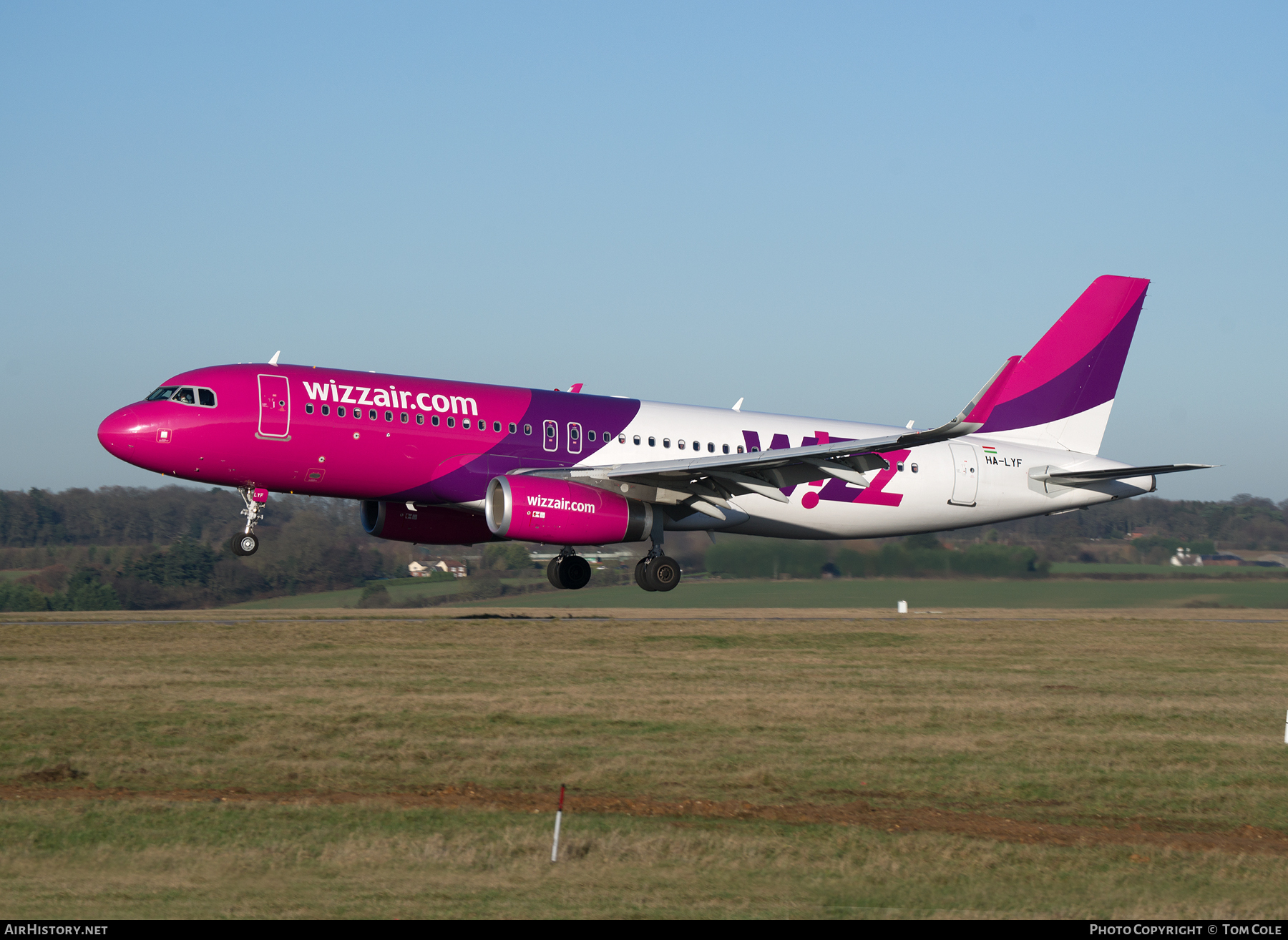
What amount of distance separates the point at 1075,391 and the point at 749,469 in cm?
1184

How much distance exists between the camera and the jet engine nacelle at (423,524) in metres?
31.5

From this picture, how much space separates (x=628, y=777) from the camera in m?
16.0

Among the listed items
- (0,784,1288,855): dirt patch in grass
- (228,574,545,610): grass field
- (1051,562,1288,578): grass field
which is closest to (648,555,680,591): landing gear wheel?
(0,784,1288,855): dirt patch in grass

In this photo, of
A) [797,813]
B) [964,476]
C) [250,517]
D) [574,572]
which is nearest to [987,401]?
[964,476]

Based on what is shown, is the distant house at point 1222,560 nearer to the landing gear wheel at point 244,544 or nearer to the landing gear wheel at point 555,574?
the landing gear wheel at point 555,574

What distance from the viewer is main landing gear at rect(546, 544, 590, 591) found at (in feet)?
109

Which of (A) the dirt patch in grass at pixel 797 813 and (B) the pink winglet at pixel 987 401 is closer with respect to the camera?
(A) the dirt patch in grass at pixel 797 813

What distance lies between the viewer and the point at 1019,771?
54.8 ft

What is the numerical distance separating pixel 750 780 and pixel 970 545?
2866 centimetres

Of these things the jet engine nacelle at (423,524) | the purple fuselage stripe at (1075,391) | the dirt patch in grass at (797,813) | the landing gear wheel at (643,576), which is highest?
the purple fuselage stripe at (1075,391)

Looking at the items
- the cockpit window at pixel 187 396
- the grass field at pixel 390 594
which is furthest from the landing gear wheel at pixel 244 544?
the grass field at pixel 390 594

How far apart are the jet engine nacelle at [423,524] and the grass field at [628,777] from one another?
11.2ft

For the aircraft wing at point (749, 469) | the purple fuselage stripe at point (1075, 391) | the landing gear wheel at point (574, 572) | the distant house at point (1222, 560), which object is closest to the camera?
the aircraft wing at point (749, 469)

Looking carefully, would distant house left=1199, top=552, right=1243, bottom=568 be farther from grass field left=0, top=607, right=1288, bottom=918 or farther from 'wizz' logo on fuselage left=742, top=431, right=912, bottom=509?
grass field left=0, top=607, right=1288, bottom=918
